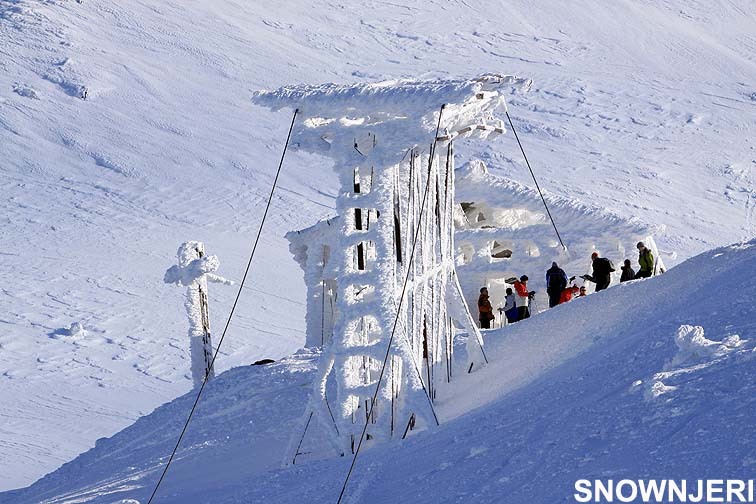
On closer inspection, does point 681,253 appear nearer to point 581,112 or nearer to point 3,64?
point 581,112

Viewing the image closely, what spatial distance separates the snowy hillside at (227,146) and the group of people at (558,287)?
41.9 feet

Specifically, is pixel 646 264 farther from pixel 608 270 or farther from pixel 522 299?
pixel 522 299

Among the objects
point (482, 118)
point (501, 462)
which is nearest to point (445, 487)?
point (501, 462)

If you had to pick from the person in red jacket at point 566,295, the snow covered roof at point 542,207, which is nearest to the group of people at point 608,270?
the person in red jacket at point 566,295

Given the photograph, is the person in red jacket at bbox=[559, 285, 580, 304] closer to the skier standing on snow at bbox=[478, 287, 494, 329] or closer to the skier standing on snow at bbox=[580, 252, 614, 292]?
the skier standing on snow at bbox=[580, 252, 614, 292]

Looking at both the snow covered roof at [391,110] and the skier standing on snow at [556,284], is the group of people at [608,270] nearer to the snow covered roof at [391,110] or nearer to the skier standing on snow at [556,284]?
the skier standing on snow at [556,284]

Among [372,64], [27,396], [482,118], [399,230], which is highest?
[372,64]

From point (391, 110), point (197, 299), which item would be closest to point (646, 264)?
point (391, 110)

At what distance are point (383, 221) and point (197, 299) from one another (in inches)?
330

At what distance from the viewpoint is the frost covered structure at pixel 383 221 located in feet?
44.6

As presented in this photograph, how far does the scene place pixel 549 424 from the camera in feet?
37.2

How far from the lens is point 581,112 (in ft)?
170

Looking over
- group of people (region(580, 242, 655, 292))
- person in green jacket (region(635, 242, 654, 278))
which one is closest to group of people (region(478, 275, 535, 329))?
group of people (region(580, 242, 655, 292))

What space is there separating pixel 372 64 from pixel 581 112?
745 cm
